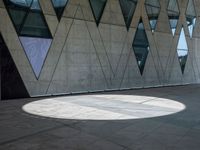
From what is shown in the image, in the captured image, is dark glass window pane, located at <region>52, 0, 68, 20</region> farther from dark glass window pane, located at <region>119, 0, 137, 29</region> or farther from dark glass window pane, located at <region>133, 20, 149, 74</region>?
dark glass window pane, located at <region>133, 20, 149, 74</region>

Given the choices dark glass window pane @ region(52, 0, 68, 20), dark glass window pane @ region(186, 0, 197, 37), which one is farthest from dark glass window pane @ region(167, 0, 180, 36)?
dark glass window pane @ region(52, 0, 68, 20)

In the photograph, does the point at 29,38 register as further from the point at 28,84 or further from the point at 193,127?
the point at 193,127

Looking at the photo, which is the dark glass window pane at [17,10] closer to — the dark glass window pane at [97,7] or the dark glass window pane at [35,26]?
the dark glass window pane at [35,26]

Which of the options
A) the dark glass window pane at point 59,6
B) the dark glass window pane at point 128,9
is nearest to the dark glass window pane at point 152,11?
the dark glass window pane at point 128,9

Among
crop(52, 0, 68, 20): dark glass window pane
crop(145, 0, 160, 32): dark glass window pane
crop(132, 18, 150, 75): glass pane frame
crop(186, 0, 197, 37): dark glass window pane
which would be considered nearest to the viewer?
crop(52, 0, 68, 20): dark glass window pane

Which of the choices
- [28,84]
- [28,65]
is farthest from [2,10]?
[28,84]

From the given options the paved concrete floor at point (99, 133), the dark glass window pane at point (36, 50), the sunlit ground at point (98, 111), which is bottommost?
the paved concrete floor at point (99, 133)

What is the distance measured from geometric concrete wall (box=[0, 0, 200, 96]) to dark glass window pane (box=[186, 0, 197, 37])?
258cm

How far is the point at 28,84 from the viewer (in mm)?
10805

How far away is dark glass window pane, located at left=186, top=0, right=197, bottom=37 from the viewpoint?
62.7 ft

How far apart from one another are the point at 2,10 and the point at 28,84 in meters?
2.94

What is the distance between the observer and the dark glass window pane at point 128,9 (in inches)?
563

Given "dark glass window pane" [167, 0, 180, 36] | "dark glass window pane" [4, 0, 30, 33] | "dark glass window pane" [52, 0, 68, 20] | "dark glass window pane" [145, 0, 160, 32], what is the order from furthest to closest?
"dark glass window pane" [167, 0, 180, 36]
"dark glass window pane" [145, 0, 160, 32]
"dark glass window pane" [52, 0, 68, 20]
"dark glass window pane" [4, 0, 30, 33]

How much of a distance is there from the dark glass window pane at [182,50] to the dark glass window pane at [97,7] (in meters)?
7.37
